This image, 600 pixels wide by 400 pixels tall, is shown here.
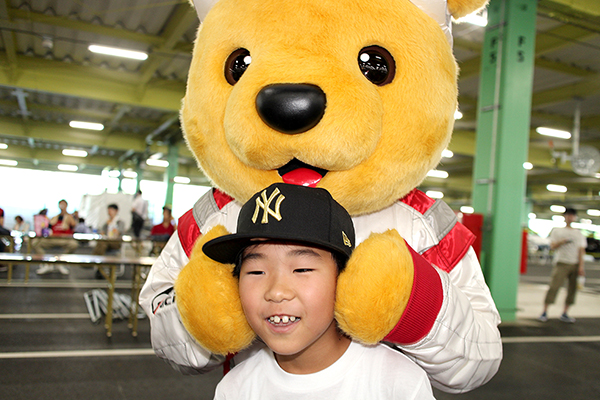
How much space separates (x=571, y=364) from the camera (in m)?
5.21

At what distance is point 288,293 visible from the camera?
38.9 inches

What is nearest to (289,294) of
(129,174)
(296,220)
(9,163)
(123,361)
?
(296,220)

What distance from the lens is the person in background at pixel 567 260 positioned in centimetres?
764

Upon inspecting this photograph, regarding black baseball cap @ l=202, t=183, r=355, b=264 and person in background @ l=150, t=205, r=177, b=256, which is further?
person in background @ l=150, t=205, r=177, b=256

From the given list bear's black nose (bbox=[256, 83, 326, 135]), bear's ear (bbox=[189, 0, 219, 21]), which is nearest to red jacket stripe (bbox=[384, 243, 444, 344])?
bear's black nose (bbox=[256, 83, 326, 135])

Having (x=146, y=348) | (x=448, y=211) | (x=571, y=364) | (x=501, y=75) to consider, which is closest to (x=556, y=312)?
(x=571, y=364)

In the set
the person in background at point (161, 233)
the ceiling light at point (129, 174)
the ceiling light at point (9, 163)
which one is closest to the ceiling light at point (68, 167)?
the ceiling light at point (9, 163)

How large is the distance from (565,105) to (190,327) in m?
14.0

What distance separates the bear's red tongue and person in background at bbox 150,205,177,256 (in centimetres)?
838

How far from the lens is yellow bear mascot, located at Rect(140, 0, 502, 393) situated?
991 millimetres

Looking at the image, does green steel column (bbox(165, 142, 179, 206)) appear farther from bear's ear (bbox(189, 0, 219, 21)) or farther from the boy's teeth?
the boy's teeth

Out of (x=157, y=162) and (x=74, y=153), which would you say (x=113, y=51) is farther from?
(x=74, y=153)

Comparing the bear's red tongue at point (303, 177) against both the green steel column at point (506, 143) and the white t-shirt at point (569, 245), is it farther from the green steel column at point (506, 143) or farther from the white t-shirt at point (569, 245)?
the white t-shirt at point (569, 245)

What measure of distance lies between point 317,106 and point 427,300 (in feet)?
1.59
